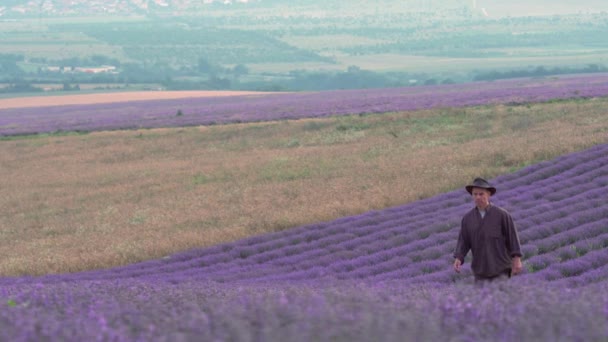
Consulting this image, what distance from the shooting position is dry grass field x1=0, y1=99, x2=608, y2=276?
2048cm

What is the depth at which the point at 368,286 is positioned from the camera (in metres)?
8.19

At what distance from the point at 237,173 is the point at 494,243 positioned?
22367 mm

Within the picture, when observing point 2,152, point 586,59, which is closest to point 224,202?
point 2,152

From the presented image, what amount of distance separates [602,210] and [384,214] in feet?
15.9

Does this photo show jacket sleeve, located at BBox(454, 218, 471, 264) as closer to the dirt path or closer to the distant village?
the dirt path

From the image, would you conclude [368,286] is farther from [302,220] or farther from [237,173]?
[237,173]

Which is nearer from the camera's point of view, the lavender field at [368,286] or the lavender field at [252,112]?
the lavender field at [368,286]

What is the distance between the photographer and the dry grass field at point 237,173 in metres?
20.5

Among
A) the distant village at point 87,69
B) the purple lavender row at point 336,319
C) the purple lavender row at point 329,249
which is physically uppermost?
the purple lavender row at point 336,319

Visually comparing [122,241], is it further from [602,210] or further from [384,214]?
[602,210]

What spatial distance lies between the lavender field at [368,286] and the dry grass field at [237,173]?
2.13 metres

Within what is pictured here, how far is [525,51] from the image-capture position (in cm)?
17925

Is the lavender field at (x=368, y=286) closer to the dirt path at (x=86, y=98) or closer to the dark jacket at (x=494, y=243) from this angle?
the dark jacket at (x=494, y=243)

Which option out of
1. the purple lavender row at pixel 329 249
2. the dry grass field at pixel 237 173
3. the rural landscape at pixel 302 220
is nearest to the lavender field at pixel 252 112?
the rural landscape at pixel 302 220
